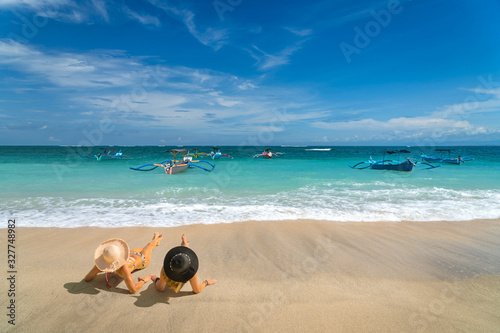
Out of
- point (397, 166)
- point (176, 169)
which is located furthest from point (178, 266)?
point (397, 166)

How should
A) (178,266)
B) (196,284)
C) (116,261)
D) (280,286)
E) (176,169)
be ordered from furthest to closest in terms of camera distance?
(176,169), (280,286), (196,284), (116,261), (178,266)

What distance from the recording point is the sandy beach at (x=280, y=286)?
300 centimetres

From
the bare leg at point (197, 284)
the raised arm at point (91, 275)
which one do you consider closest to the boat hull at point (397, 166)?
the bare leg at point (197, 284)

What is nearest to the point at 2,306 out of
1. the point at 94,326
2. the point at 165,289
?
the point at 94,326

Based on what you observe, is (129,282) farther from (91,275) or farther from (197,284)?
(197,284)

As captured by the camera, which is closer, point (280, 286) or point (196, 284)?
point (196, 284)

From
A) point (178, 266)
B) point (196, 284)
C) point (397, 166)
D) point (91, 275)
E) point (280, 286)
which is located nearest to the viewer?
point (178, 266)

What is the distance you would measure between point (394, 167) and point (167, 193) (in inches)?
975

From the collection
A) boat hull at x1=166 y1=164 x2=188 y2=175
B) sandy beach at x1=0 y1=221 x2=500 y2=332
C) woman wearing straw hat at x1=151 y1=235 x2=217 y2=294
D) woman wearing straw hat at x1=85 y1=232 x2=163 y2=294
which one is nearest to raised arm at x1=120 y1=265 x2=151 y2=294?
woman wearing straw hat at x1=85 y1=232 x2=163 y2=294

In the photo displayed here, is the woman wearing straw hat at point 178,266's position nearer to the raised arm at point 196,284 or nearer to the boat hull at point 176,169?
the raised arm at point 196,284

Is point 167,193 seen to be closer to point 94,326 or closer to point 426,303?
point 94,326

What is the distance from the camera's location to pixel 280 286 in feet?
12.4

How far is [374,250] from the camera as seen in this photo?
523 centimetres

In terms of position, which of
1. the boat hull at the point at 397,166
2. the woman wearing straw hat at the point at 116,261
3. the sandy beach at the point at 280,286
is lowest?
the boat hull at the point at 397,166
